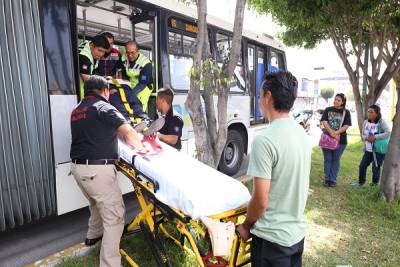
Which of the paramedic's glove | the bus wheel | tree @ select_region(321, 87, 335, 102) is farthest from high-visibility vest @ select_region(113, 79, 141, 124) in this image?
tree @ select_region(321, 87, 335, 102)

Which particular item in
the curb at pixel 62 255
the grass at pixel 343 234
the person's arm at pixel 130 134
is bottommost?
the grass at pixel 343 234

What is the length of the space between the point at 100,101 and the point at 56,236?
1895 mm

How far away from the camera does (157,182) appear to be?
2.56 metres

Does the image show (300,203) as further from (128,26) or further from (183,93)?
(128,26)

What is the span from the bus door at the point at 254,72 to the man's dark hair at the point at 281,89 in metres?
5.24

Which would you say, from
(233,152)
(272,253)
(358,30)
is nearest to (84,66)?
(272,253)

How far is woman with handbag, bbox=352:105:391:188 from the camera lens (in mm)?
A: 5594

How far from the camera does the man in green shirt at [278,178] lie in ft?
6.04

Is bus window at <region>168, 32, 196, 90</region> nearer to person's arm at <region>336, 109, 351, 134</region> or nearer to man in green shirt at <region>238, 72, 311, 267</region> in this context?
person's arm at <region>336, 109, 351, 134</region>

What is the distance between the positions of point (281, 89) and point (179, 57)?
3.39 m

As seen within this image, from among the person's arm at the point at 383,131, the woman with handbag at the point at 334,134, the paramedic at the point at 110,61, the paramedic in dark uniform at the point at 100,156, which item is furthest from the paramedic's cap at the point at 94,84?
the person's arm at the point at 383,131

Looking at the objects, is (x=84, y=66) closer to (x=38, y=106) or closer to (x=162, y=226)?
(x=38, y=106)

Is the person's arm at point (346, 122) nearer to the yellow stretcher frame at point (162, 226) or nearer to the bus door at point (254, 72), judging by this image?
the bus door at point (254, 72)

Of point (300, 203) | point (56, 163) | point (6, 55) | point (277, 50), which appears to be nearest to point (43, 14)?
point (6, 55)
